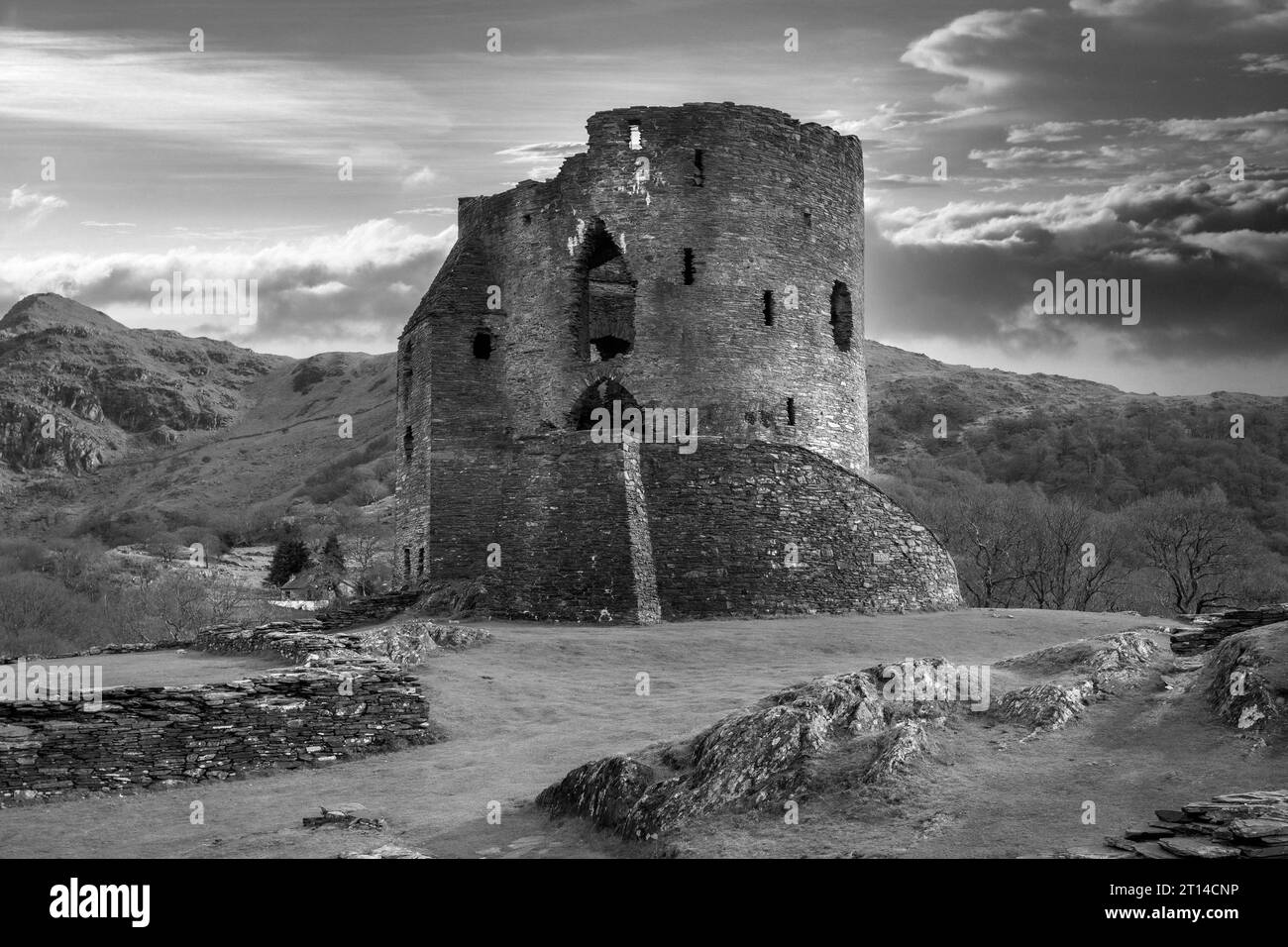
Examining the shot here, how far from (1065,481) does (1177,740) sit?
221ft

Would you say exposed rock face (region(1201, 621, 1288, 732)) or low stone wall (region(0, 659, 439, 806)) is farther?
low stone wall (region(0, 659, 439, 806))

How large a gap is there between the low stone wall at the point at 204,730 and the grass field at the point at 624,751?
0.34 meters

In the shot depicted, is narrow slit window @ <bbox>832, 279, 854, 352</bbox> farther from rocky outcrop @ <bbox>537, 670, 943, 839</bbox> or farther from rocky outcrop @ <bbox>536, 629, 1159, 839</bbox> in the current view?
rocky outcrop @ <bbox>537, 670, 943, 839</bbox>

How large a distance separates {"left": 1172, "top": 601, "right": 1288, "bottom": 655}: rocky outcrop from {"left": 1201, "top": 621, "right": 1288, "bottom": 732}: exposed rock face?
7.16 ft

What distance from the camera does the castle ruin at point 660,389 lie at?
2745cm

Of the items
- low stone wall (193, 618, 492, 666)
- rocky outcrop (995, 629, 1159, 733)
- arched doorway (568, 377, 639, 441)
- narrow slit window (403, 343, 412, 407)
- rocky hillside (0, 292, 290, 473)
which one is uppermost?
rocky hillside (0, 292, 290, 473)

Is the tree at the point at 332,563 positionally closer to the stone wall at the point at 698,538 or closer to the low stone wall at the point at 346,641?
the stone wall at the point at 698,538

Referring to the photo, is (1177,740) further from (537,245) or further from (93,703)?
(537,245)

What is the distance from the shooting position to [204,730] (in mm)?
15648

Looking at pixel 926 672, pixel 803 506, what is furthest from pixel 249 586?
pixel 926 672

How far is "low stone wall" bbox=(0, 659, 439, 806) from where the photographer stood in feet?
48.1

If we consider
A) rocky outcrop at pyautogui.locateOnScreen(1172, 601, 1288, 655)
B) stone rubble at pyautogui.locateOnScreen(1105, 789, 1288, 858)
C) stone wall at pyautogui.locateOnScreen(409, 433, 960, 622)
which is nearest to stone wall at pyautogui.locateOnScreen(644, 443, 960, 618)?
stone wall at pyautogui.locateOnScreen(409, 433, 960, 622)

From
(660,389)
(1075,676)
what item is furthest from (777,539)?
(1075,676)

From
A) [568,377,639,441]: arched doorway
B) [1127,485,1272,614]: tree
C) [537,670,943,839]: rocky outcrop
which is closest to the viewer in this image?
[537,670,943,839]: rocky outcrop
